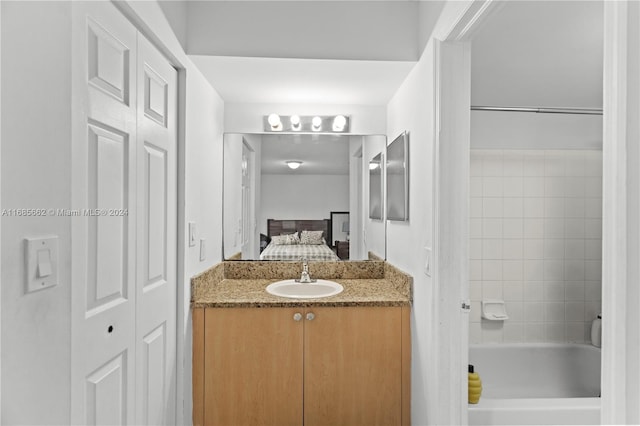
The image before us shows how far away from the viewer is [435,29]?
1.62 meters

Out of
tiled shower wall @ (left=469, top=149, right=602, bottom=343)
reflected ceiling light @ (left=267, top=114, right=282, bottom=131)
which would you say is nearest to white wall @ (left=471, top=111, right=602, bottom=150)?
tiled shower wall @ (left=469, top=149, right=602, bottom=343)

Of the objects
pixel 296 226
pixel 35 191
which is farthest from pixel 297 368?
pixel 35 191

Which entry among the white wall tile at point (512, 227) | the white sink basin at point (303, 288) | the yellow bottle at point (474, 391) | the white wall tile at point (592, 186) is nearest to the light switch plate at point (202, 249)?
the white sink basin at point (303, 288)

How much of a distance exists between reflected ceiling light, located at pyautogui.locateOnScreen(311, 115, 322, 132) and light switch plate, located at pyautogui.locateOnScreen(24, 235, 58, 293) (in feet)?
6.15

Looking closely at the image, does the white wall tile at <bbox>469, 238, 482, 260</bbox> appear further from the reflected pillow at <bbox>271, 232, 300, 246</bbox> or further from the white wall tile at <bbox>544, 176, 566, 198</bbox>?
the reflected pillow at <bbox>271, 232, 300, 246</bbox>

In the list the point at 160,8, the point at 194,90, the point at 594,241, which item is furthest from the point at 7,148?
the point at 594,241

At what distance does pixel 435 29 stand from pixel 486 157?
1.41 meters

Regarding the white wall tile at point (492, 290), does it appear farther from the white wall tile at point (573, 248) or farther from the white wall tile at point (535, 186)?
the white wall tile at point (535, 186)

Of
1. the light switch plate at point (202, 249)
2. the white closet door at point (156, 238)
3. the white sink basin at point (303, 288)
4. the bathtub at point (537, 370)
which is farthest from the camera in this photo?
the bathtub at point (537, 370)

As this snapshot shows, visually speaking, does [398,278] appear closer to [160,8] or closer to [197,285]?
[197,285]

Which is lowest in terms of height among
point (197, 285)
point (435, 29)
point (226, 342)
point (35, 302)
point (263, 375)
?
point (263, 375)

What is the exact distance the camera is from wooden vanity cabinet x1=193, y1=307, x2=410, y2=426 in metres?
1.93

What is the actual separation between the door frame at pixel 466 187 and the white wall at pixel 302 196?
115 cm

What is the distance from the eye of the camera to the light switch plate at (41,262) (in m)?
0.85
